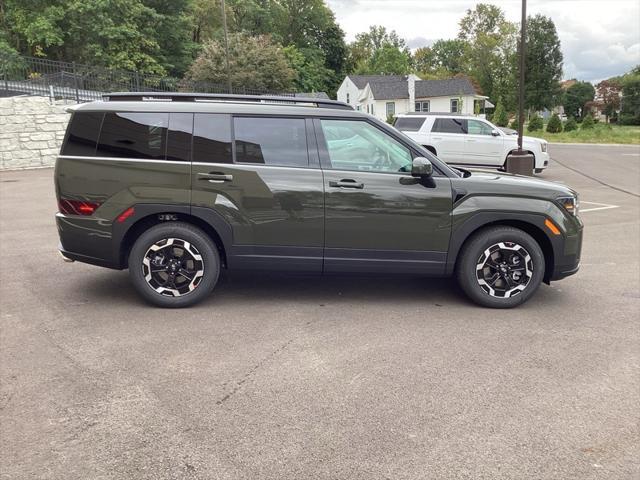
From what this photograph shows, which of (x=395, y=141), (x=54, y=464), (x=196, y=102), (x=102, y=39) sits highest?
(x=102, y=39)

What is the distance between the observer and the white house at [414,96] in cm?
6825

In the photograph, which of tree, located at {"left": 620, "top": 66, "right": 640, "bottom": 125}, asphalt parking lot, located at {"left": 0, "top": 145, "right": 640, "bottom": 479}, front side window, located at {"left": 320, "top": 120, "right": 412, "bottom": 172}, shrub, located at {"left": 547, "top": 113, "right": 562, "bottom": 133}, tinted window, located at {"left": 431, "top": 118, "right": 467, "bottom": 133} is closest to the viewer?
asphalt parking lot, located at {"left": 0, "top": 145, "right": 640, "bottom": 479}

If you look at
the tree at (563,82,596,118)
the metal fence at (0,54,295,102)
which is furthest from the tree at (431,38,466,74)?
the metal fence at (0,54,295,102)

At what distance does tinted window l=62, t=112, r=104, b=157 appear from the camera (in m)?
5.12

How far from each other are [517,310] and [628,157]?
23.8 metres

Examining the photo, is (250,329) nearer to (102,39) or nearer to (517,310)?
(517,310)

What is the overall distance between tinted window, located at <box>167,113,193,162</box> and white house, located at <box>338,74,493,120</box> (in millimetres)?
64244

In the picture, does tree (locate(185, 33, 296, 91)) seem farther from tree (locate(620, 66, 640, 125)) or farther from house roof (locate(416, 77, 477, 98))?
tree (locate(620, 66, 640, 125))

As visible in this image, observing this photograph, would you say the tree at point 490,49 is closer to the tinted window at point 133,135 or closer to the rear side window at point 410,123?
the rear side window at point 410,123

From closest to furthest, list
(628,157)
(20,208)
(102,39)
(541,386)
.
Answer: (541,386), (20,208), (628,157), (102,39)

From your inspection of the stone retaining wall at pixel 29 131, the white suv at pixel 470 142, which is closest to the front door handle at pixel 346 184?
the white suv at pixel 470 142

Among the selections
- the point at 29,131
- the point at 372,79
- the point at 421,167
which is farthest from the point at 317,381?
the point at 372,79

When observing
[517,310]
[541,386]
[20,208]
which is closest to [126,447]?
[541,386]

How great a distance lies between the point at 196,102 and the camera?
5262 mm
